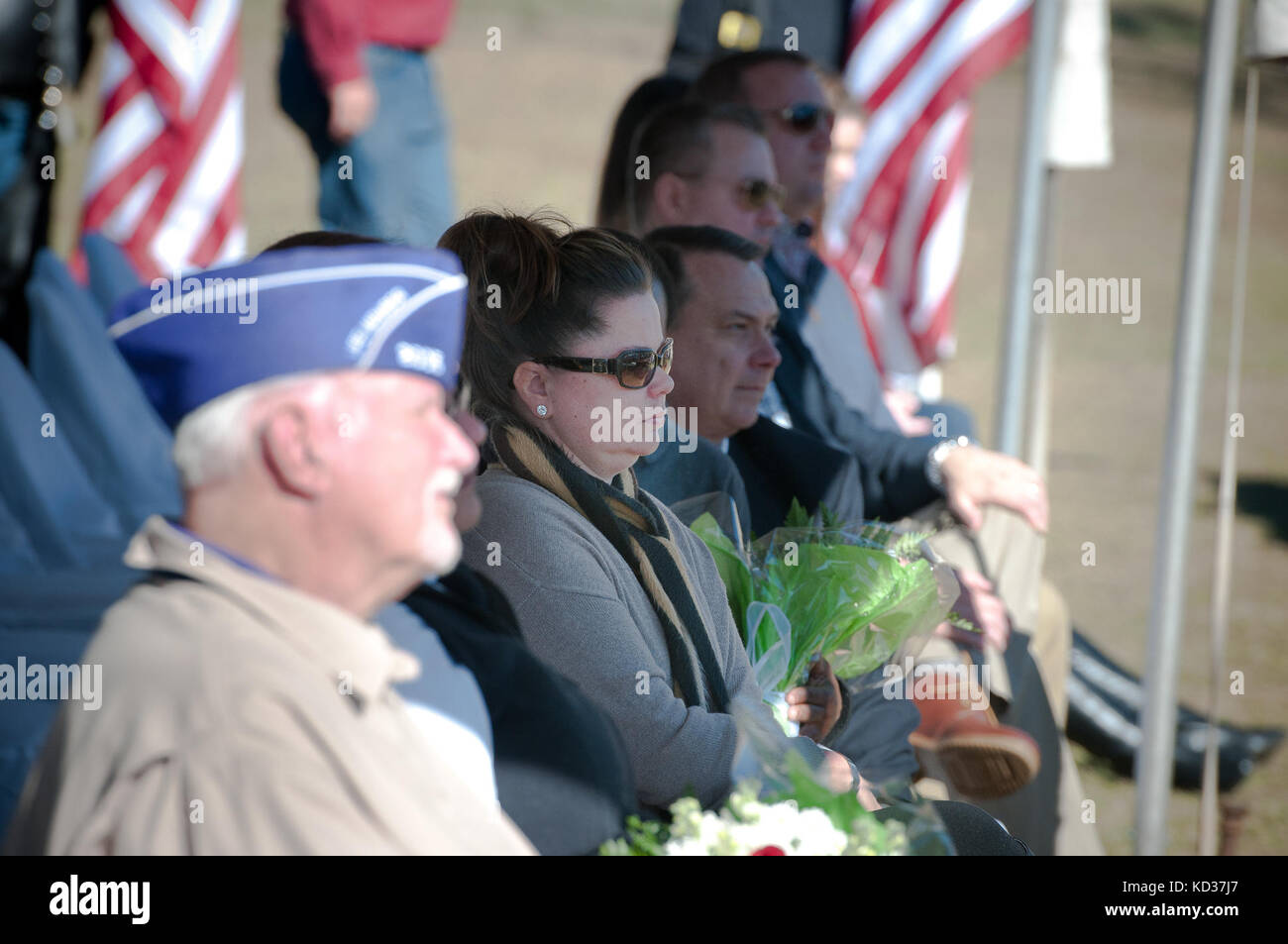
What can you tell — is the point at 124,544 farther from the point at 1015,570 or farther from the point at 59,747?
the point at 59,747

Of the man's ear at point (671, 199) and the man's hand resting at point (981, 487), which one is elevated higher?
the man's ear at point (671, 199)

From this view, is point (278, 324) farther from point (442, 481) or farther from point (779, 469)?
point (779, 469)

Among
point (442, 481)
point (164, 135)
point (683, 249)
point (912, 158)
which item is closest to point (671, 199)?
point (683, 249)

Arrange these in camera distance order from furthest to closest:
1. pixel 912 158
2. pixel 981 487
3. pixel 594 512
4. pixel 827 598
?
pixel 912 158
pixel 981 487
pixel 827 598
pixel 594 512

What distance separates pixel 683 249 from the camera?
290cm

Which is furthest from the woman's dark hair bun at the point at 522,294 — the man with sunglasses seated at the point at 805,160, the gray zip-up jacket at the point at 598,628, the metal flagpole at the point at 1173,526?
the metal flagpole at the point at 1173,526

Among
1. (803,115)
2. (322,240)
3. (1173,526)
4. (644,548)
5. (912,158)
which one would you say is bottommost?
(1173,526)

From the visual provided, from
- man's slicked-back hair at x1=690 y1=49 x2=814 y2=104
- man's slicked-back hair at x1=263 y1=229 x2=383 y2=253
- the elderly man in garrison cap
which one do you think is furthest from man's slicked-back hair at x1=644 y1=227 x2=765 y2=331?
the elderly man in garrison cap

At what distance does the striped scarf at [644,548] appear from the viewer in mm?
2088

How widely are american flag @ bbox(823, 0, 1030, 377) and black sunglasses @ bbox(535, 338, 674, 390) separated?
153 inches

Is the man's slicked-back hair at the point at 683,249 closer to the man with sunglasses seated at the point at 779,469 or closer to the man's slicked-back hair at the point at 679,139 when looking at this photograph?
the man with sunglasses seated at the point at 779,469

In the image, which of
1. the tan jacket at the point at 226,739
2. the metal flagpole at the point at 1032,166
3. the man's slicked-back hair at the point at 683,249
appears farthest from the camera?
the metal flagpole at the point at 1032,166

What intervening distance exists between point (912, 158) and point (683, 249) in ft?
13.6

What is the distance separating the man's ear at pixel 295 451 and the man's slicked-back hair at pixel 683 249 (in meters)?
1.65
